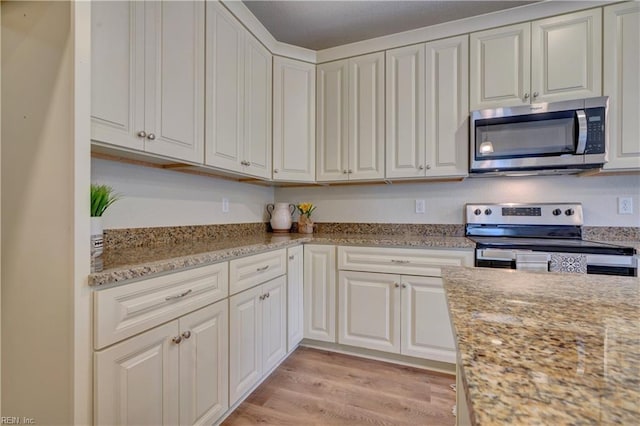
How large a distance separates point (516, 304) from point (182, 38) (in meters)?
1.79

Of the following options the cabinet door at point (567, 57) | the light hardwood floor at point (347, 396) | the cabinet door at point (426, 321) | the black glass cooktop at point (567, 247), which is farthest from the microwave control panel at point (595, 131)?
the light hardwood floor at point (347, 396)

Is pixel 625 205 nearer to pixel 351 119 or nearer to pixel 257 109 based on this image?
pixel 351 119

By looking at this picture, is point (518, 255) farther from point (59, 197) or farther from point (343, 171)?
point (59, 197)

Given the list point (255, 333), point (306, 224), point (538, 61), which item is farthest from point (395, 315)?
point (538, 61)

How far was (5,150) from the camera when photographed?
102 cm

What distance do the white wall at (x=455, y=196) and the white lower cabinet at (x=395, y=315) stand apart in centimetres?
70

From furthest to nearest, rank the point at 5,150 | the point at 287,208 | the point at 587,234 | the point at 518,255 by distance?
the point at 287,208 < the point at 587,234 < the point at 518,255 < the point at 5,150

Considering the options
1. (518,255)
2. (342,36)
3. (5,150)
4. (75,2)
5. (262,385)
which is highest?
(342,36)

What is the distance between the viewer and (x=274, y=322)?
6.27ft

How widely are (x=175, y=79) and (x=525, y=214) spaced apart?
248cm

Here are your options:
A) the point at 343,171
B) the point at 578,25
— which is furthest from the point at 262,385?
the point at 578,25

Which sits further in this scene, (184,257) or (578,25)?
(578,25)

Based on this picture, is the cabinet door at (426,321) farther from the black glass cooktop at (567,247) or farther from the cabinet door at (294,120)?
the cabinet door at (294,120)

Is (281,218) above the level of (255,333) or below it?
above
